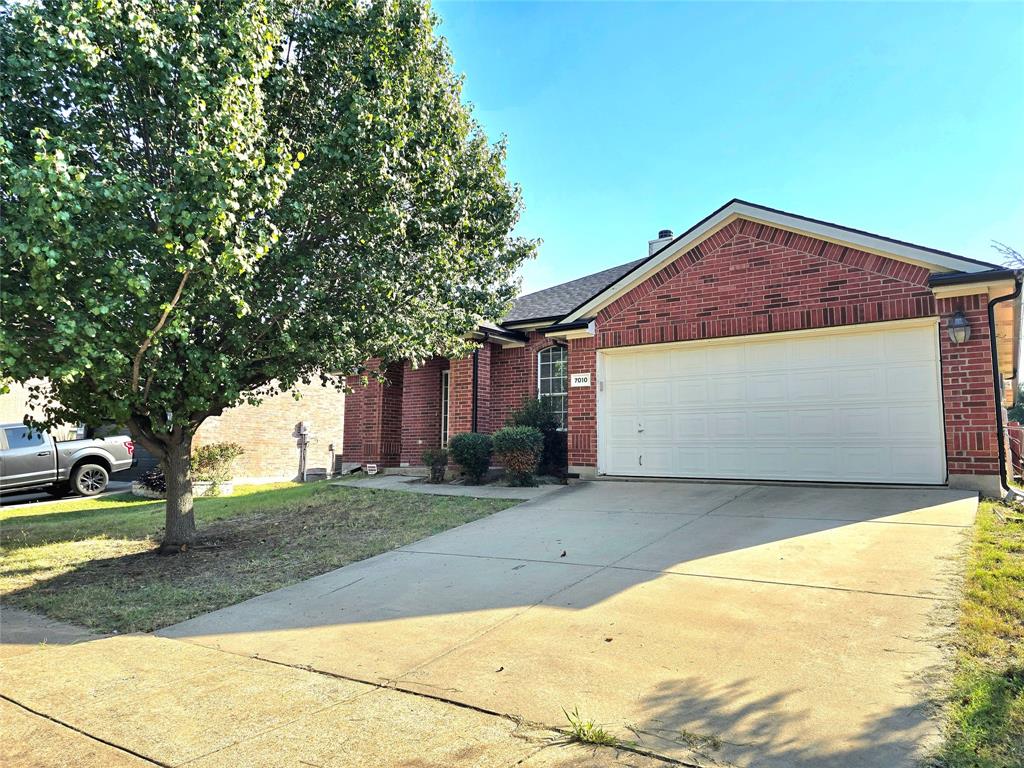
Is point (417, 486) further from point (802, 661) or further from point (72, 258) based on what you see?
point (802, 661)

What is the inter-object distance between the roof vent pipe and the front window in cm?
413

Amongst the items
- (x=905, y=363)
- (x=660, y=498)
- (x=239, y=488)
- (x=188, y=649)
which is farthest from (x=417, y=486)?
(x=905, y=363)

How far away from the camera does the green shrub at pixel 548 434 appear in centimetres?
1227

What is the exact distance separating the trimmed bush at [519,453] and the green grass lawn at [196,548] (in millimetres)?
1403

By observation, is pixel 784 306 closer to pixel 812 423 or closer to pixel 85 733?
pixel 812 423

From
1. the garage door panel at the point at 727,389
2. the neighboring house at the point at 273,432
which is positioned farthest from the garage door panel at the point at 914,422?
the neighboring house at the point at 273,432

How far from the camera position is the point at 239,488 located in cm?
1518

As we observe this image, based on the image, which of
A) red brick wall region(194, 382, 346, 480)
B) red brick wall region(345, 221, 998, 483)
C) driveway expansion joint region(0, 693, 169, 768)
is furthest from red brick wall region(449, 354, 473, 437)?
driveway expansion joint region(0, 693, 169, 768)

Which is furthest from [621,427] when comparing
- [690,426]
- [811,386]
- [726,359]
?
[811,386]

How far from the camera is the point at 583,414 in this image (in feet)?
36.7

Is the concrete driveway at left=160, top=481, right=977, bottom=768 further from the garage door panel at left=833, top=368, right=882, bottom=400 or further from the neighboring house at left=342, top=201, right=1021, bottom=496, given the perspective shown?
the garage door panel at left=833, top=368, right=882, bottom=400

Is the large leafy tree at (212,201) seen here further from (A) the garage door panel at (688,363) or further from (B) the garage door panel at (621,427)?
(A) the garage door panel at (688,363)

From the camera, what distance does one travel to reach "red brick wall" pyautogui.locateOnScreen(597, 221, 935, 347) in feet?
28.4

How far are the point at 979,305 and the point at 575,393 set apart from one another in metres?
6.07
